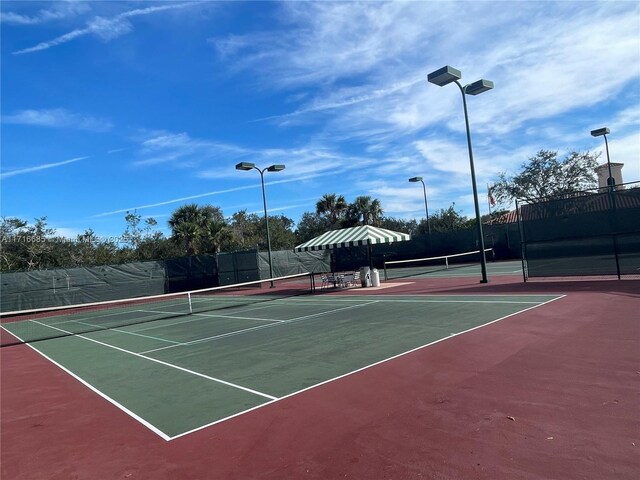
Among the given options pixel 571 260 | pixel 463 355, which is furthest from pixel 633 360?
pixel 571 260

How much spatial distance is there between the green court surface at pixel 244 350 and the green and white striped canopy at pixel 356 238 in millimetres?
5677

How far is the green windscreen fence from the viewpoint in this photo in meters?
15.2

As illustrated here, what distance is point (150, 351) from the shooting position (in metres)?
10.8

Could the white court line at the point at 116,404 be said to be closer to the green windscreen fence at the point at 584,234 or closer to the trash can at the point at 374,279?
the trash can at the point at 374,279

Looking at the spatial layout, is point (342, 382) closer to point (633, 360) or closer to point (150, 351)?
point (633, 360)

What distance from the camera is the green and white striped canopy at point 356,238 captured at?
21797 mm

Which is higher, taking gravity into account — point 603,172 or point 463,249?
point 603,172

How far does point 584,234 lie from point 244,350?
43.0ft

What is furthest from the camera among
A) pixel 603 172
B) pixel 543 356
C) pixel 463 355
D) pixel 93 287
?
pixel 603 172

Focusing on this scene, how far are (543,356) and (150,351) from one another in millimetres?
8503

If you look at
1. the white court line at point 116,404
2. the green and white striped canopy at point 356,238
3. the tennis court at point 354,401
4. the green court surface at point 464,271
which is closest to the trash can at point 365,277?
the green and white striped canopy at point 356,238

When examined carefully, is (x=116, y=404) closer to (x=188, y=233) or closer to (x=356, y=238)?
(x=356, y=238)

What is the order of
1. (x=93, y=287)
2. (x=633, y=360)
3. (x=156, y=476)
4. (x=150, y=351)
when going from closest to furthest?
1. (x=156, y=476)
2. (x=633, y=360)
3. (x=150, y=351)
4. (x=93, y=287)

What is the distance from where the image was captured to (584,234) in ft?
52.7
